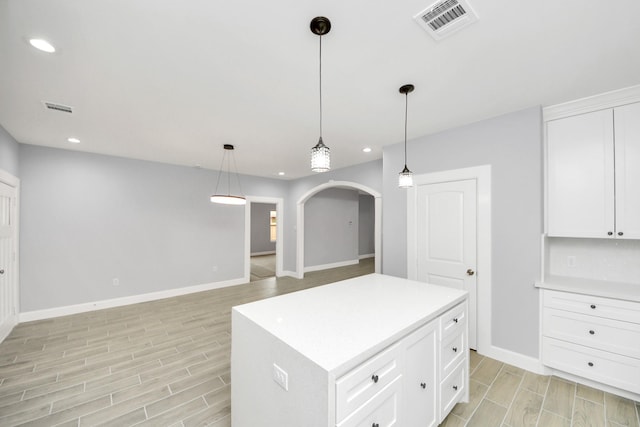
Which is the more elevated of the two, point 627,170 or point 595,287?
point 627,170

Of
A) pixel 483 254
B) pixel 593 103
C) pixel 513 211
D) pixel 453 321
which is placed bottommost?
pixel 453 321

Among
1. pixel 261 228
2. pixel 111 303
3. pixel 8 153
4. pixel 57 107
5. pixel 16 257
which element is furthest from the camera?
pixel 261 228

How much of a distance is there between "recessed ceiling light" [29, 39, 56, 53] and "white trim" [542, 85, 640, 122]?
4.20 m

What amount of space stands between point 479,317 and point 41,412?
4116 mm

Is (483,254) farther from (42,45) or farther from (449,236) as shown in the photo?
(42,45)

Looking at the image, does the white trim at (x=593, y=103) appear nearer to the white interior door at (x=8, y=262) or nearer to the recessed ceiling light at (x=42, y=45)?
the recessed ceiling light at (x=42, y=45)

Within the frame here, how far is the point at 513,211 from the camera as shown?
2.60 m

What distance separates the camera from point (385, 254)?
12.0 ft

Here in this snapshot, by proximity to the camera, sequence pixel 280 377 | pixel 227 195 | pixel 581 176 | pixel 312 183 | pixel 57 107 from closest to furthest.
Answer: pixel 280 377 → pixel 581 176 → pixel 57 107 → pixel 227 195 → pixel 312 183

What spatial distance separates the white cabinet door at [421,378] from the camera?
1.44 meters

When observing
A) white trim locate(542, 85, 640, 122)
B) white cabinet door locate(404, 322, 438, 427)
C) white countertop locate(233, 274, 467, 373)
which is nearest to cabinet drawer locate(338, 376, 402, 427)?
white cabinet door locate(404, 322, 438, 427)

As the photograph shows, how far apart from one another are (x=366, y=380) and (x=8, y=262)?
4.85 meters

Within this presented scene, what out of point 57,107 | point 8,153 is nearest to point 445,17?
point 57,107

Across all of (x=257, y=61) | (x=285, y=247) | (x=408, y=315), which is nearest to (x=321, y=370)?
(x=408, y=315)
